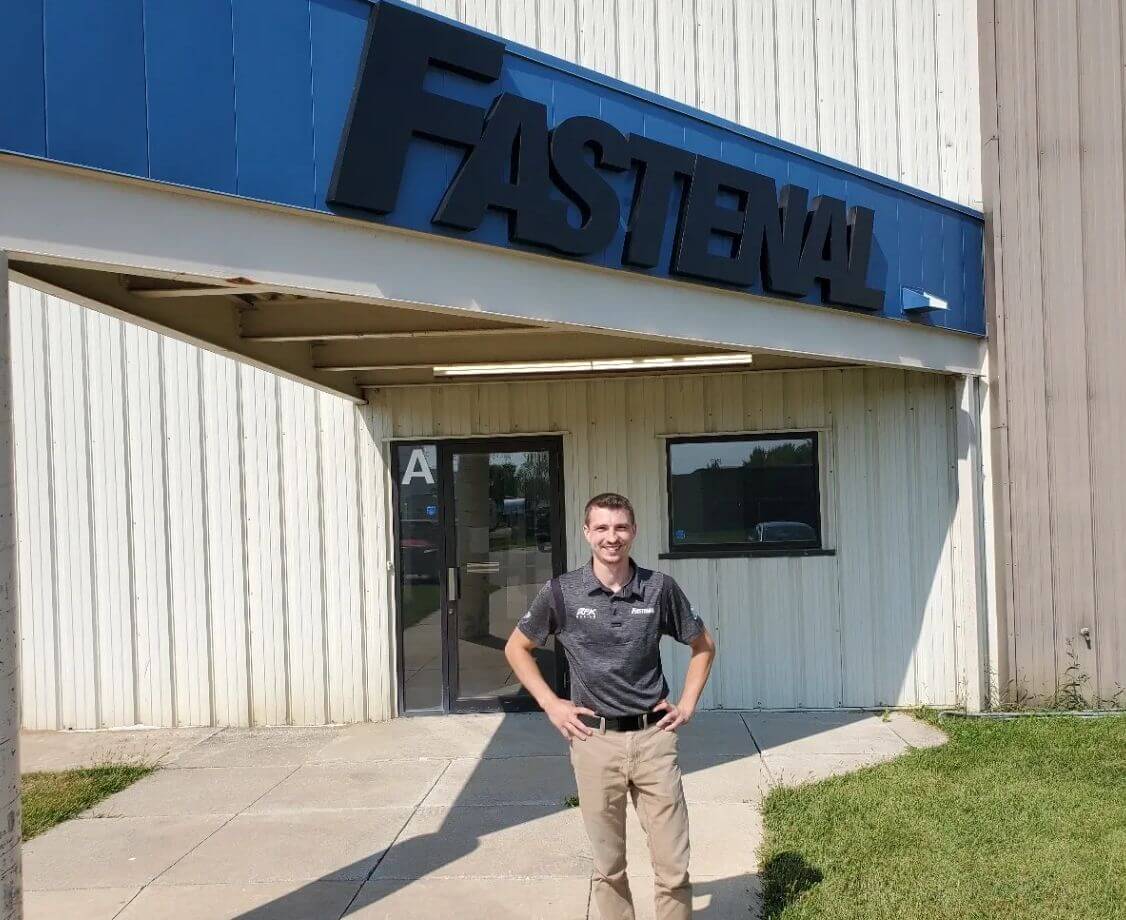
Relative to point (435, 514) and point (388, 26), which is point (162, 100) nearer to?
point (388, 26)

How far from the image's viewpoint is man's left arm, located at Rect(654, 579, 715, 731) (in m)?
4.09

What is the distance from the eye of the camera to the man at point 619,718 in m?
4.06

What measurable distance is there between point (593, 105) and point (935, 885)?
4361mm

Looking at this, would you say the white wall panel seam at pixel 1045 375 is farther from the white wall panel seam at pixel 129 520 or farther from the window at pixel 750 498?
the white wall panel seam at pixel 129 520

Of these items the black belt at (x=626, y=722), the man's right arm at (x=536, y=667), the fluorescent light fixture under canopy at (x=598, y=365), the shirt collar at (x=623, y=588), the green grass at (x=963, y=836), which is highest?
the fluorescent light fixture under canopy at (x=598, y=365)

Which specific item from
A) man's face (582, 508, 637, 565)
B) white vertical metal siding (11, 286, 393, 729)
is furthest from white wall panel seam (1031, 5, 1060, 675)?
man's face (582, 508, 637, 565)

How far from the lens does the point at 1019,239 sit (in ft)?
28.5

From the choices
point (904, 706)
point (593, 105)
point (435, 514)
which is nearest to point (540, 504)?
point (435, 514)

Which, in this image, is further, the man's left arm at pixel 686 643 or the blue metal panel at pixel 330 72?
the blue metal panel at pixel 330 72

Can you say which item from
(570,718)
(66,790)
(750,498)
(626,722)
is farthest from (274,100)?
(750,498)

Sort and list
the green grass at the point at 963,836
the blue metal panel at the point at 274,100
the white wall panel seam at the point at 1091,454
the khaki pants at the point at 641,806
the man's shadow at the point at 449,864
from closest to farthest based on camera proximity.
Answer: the khaki pants at the point at 641,806
the blue metal panel at the point at 274,100
the green grass at the point at 963,836
the man's shadow at the point at 449,864
the white wall panel seam at the point at 1091,454

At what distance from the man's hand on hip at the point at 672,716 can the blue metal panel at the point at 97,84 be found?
2.85m

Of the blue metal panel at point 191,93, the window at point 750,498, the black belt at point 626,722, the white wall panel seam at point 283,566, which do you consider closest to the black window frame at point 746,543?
the window at point 750,498

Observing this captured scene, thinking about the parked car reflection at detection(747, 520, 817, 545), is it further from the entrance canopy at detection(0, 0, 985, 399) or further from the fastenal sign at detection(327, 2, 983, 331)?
the fastenal sign at detection(327, 2, 983, 331)
